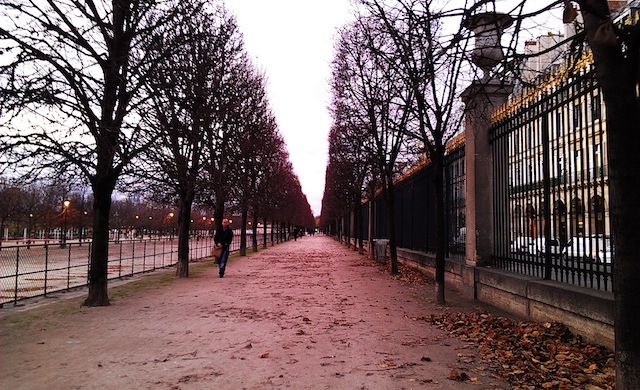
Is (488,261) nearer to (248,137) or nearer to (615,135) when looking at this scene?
(615,135)

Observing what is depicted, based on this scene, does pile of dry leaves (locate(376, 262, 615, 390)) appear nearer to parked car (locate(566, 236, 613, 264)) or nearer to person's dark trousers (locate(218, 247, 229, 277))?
parked car (locate(566, 236, 613, 264))

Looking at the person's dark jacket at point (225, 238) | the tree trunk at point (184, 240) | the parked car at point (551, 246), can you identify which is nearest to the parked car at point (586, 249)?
the parked car at point (551, 246)

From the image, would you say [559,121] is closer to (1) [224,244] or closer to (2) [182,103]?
(2) [182,103]

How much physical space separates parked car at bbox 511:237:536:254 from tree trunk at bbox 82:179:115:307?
8.45 m

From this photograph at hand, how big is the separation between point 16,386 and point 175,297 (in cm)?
697

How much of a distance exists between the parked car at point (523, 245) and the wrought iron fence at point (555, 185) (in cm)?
2

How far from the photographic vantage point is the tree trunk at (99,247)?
10547mm

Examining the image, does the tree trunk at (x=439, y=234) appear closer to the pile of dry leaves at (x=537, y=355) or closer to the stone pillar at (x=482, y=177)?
the stone pillar at (x=482, y=177)

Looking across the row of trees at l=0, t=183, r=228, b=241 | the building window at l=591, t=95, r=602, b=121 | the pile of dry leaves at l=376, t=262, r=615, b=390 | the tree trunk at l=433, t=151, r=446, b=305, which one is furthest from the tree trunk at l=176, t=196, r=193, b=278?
the building window at l=591, t=95, r=602, b=121

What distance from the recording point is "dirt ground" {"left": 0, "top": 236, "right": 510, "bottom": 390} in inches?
206

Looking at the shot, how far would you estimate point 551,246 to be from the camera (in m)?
7.96

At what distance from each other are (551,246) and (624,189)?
473cm

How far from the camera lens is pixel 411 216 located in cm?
2050

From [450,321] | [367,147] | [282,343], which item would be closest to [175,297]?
[282,343]
